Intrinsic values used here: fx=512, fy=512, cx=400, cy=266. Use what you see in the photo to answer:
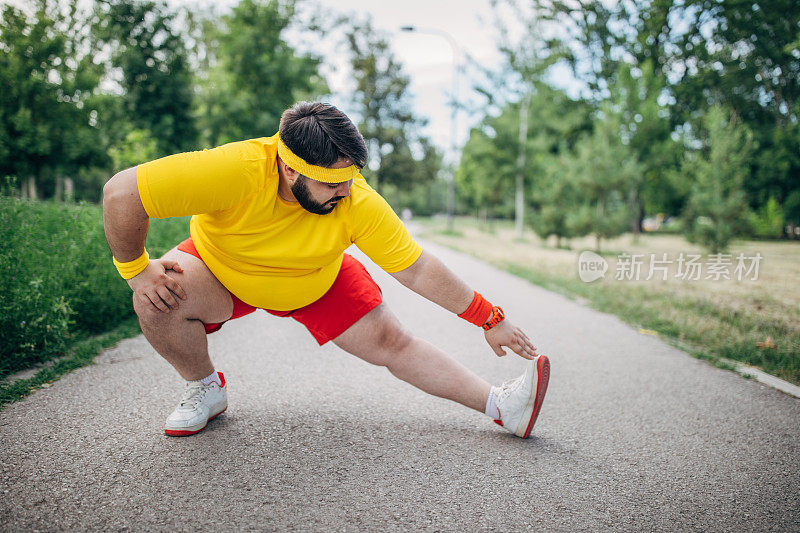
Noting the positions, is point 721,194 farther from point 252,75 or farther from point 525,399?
point 252,75

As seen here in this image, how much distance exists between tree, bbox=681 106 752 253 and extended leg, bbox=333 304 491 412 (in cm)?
1666

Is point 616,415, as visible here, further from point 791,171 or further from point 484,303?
point 791,171

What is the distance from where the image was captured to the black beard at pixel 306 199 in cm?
215

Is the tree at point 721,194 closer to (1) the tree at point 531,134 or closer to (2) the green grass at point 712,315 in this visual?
(2) the green grass at point 712,315

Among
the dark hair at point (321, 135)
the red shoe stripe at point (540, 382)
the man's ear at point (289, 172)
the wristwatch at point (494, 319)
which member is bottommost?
the red shoe stripe at point (540, 382)

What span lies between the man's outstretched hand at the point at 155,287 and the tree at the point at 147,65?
77.0 feet

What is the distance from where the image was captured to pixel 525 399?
8.69ft

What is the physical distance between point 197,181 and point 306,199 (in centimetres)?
44

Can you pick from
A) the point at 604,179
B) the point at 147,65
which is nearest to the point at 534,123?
the point at 604,179

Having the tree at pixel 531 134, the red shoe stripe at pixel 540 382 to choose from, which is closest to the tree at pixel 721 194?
the tree at pixel 531 134

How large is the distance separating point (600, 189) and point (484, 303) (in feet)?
54.8

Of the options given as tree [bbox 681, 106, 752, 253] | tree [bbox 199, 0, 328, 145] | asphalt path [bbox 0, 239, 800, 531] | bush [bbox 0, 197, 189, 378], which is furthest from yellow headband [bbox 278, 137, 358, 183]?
tree [bbox 199, 0, 328, 145]

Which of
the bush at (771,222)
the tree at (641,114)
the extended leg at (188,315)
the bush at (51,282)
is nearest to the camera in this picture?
the extended leg at (188,315)

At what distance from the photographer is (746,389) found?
3.82 m
